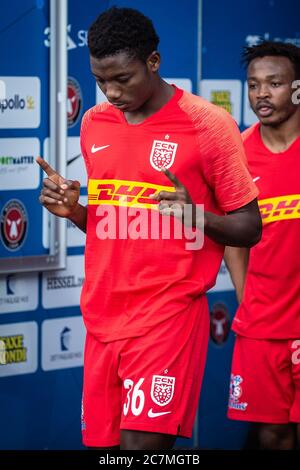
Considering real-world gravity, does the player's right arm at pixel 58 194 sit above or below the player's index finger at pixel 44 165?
below

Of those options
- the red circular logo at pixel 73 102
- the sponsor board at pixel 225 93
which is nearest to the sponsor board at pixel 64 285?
the red circular logo at pixel 73 102

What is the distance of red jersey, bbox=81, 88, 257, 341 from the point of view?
3.81 meters

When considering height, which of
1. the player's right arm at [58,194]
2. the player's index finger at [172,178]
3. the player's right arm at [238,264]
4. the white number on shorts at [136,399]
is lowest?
the white number on shorts at [136,399]

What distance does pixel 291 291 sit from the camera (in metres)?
4.83

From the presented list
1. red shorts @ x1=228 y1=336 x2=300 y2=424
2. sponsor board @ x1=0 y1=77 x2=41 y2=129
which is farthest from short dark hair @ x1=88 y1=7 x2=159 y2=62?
red shorts @ x1=228 y1=336 x2=300 y2=424

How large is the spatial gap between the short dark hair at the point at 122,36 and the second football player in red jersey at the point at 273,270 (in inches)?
48.6

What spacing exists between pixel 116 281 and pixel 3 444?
157 cm

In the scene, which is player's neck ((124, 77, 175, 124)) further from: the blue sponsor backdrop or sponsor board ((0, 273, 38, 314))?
sponsor board ((0, 273, 38, 314))

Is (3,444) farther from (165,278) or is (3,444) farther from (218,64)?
(218,64)

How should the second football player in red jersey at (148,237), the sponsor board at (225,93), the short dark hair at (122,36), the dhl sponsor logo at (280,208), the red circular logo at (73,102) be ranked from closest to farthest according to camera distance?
the short dark hair at (122,36) < the second football player in red jersey at (148,237) < the dhl sponsor logo at (280,208) < the red circular logo at (73,102) < the sponsor board at (225,93)

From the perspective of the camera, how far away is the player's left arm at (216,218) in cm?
354

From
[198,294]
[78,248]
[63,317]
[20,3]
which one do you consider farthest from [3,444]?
[20,3]

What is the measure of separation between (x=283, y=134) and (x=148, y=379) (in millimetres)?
1636

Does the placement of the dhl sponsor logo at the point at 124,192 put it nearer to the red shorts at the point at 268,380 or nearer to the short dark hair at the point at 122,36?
the short dark hair at the point at 122,36
